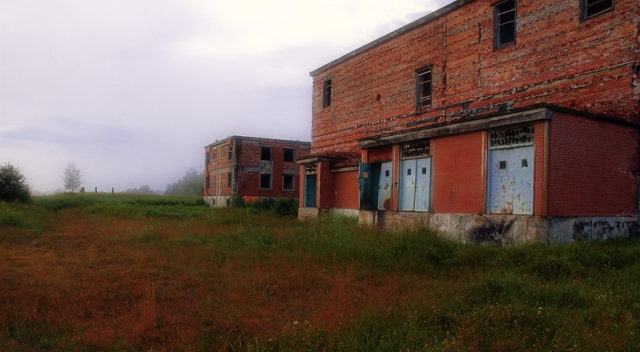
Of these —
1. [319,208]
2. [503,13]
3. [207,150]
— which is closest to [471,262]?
[503,13]

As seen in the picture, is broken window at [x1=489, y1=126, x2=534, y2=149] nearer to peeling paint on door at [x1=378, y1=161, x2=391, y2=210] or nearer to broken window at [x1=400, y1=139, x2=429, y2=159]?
broken window at [x1=400, y1=139, x2=429, y2=159]

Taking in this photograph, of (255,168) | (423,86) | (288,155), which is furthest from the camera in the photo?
(288,155)

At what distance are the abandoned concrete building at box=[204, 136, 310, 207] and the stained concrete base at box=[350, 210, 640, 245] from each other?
2034 centimetres

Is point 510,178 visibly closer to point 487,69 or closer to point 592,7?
point 487,69

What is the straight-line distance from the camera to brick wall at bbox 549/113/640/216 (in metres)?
9.18

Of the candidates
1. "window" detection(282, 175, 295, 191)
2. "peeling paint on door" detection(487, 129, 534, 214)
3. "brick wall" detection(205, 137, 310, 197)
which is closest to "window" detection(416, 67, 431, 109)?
"peeling paint on door" detection(487, 129, 534, 214)

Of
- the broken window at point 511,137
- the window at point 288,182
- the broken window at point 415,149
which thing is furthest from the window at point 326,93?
the broken window at point 511,137

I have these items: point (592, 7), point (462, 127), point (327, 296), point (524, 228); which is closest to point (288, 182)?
point (462, 127)

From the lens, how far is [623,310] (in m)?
5.08

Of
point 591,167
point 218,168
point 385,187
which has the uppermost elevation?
point 218,168

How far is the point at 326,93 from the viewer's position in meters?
22.5

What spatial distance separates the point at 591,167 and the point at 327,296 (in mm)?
7499

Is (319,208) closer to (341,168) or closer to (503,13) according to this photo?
(341,168)

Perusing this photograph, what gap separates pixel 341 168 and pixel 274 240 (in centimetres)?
746
